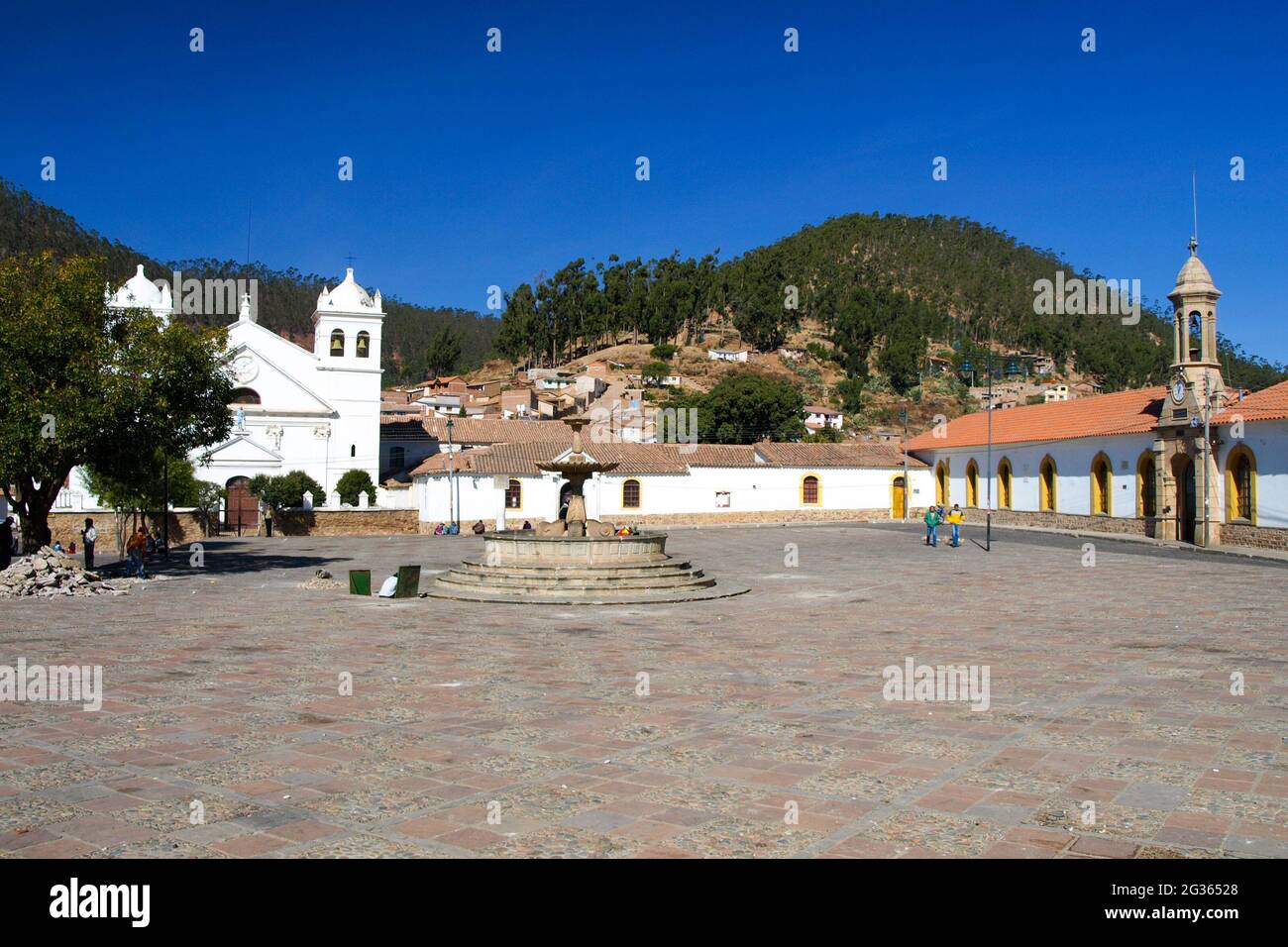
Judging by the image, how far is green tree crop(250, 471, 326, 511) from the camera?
38.1 metres

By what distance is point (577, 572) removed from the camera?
15.6 metres

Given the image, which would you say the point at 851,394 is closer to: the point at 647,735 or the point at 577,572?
the point at 577,572

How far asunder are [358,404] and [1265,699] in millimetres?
41833

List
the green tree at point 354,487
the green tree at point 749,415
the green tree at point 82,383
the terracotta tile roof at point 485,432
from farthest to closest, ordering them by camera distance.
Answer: the green tree at point 749,415
the terracotta tile roof at point 485,432
the green tree at point 354,487
the green tree at point 82,383

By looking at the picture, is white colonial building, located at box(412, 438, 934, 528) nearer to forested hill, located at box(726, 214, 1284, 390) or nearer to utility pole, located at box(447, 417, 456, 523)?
utility pole, located at box(447, 417, 456, 523)

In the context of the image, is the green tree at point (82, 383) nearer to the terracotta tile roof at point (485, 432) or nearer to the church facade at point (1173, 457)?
the church facade at point (1173, 457)

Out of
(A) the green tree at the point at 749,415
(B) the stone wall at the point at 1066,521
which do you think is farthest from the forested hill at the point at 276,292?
(B) the stone wall at the point at 1066,521

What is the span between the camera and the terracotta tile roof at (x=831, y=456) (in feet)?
150

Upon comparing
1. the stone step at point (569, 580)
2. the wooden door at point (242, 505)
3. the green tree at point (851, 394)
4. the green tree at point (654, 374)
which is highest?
the green tree at point (654, 374)

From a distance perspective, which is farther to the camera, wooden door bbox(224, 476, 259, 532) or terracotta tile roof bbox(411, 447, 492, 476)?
terracotta tile roof bbox(411, 447, 492, 476)

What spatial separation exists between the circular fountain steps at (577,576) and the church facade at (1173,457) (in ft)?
60.5

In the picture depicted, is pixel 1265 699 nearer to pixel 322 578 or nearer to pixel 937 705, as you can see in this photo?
pixel 937 705

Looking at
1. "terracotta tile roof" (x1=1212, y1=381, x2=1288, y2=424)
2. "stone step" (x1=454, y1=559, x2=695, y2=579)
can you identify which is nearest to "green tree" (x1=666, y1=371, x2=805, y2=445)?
"terracotta tile roof" (x1=1212, y1=381, x2=1288, y2=424)

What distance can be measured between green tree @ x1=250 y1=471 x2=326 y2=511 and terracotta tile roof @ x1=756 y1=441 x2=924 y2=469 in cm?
2063
